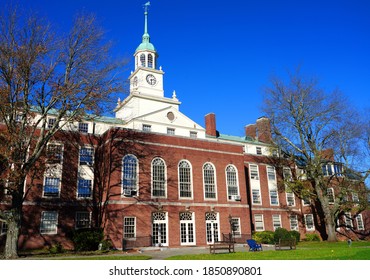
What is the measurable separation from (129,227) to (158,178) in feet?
16.8

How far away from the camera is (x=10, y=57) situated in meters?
20.0

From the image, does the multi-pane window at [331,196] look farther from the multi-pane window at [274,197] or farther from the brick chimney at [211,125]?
the brick chimney at [211,125]

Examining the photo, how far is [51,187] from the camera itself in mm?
28125

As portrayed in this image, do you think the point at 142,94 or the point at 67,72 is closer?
the point at 67,72

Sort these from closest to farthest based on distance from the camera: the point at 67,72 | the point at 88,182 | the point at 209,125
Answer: the point at 67,72 → the point at 88,182 → the point at 209,125

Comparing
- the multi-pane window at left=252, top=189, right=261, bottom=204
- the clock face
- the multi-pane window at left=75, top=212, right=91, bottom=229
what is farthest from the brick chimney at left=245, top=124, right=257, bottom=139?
the multi-pane window at left=75, top=212, right=91, bottom=229

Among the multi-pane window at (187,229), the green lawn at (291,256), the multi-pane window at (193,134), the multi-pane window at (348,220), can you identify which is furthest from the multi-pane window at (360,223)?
the green lawn at (291,256)

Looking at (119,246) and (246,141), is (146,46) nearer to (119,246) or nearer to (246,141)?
(246,141)

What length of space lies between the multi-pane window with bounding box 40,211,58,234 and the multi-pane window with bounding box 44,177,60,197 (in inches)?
59.6

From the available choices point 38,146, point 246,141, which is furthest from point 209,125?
point 38,146

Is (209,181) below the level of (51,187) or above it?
above

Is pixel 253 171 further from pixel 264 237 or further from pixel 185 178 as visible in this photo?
pixel 185 178

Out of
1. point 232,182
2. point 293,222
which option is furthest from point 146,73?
point 293,222
